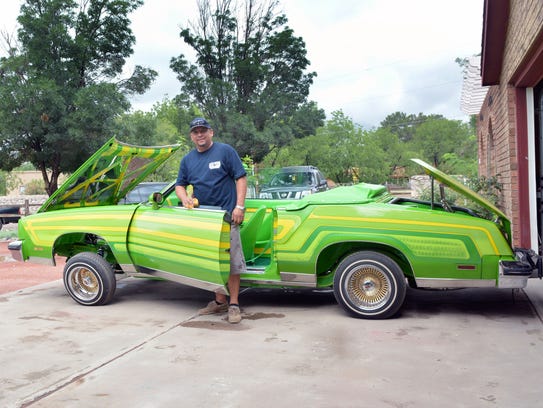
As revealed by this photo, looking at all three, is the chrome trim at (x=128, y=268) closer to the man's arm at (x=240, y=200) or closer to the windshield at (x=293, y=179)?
the man's arm at (x=240, y=200)

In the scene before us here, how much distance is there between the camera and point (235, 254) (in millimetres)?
5691

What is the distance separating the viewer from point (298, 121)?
24906mm

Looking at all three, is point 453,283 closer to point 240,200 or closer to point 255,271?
point 255,271

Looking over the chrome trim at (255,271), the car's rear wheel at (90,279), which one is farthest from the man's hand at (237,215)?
the car's rear wheel at (90,279)

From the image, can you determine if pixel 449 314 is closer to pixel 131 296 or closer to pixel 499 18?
pixel 131 296

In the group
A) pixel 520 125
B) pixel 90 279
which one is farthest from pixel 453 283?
pixel 90 279

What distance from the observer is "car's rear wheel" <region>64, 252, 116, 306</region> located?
6.33 m

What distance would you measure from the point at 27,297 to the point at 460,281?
513 cm

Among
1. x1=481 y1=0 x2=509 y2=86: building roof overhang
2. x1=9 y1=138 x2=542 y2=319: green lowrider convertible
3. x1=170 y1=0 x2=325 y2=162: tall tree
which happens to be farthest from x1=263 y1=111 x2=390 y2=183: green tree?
x1=9 y1=138 x2=542 y2=319: green lowrider convertible

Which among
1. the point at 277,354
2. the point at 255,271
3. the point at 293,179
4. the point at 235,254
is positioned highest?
the point at 293,179

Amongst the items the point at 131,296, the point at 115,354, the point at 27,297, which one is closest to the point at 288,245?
the point at 115,354

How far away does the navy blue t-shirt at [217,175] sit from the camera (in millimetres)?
5844

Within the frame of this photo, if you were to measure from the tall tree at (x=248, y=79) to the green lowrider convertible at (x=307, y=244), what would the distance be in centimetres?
1630

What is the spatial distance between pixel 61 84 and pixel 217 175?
11918 millimetres
